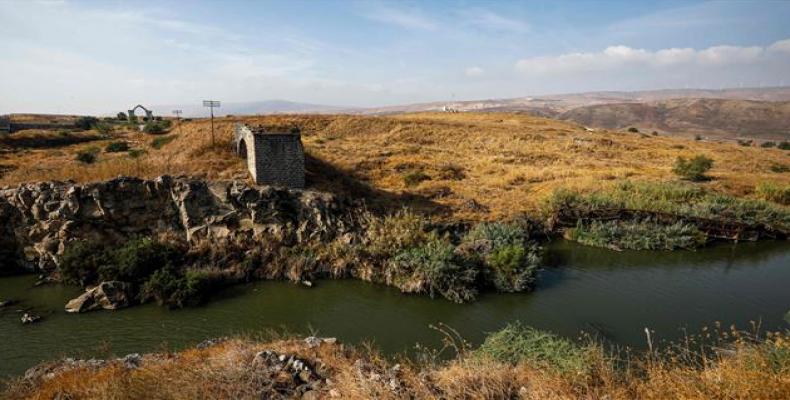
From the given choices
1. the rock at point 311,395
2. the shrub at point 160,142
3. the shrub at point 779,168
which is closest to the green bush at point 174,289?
the rock at point 311,395

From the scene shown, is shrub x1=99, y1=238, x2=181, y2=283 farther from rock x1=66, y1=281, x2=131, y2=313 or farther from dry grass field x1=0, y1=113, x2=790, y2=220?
dry grass field x1=0, y1=113, x2=790, y2=220

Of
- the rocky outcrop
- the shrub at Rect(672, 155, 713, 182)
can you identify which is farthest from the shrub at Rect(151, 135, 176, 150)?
the shrub at Rect(672, 155, 713, 182)

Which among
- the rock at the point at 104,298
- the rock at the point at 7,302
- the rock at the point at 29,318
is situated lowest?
the rock at the point at 29,318

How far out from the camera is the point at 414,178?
3069cm

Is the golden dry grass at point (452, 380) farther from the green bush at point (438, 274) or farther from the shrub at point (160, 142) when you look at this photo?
the shrub at point (160, 142)

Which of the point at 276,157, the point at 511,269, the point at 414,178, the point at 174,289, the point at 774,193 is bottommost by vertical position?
the point at 174,289

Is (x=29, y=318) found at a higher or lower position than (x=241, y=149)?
lower

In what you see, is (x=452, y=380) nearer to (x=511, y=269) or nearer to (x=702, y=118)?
(x=511, y=269)

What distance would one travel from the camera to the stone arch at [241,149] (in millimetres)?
26531

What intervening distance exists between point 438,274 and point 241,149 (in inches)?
652

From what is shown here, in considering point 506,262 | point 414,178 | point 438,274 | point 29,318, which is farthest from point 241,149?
point 506,262

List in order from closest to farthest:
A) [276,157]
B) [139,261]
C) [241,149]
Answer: [139,261]
[276,157]
[241,149]

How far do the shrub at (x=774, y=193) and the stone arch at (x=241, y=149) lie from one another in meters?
33.6

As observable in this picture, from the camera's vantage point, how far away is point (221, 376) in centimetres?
777
